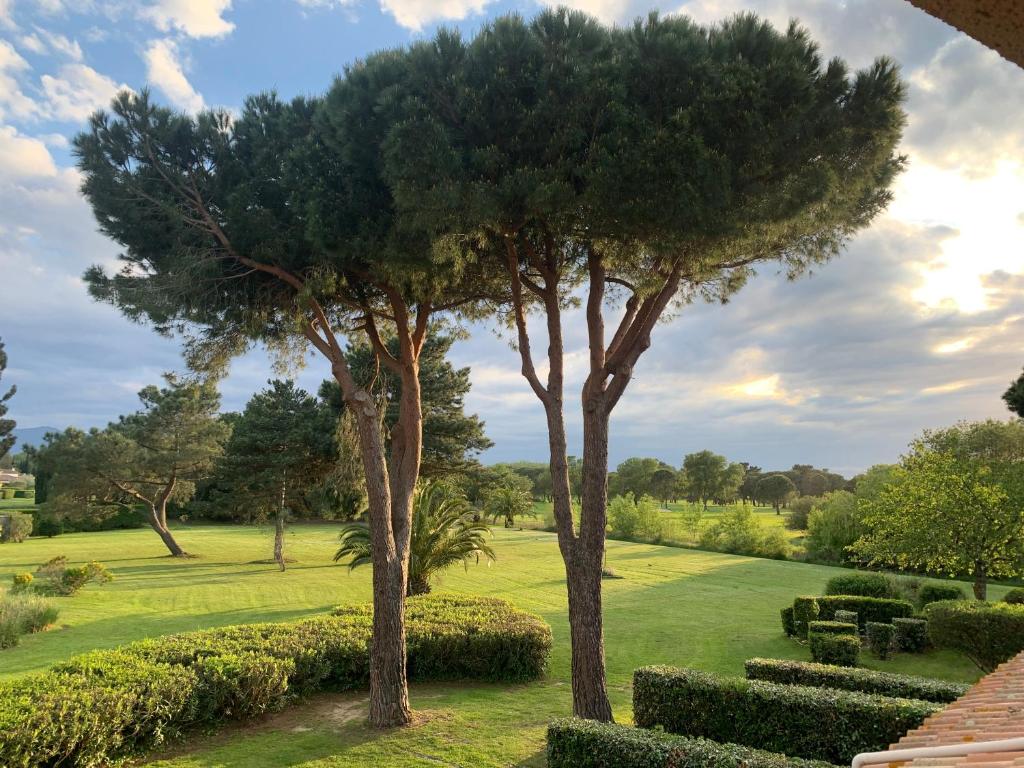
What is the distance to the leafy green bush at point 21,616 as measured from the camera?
13328 mm

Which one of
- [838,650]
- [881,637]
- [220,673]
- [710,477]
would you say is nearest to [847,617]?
[881,637]

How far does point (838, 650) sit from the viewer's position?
12.3m

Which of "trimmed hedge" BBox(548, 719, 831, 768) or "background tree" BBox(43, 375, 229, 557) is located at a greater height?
"background tree" BBox(43, 375, 229, 557)

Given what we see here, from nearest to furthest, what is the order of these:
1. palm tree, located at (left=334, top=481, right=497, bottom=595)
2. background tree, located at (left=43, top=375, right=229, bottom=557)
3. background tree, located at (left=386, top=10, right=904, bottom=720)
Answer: background tree, located at (left=386, top=10, right=904, bottom=720)
palm tree, located at (left=334, top=481, right=497, bottom=595)
background tree, located at (left=43, top=375, right=229, bottom=557)

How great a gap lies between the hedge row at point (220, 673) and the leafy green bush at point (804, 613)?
268 inches

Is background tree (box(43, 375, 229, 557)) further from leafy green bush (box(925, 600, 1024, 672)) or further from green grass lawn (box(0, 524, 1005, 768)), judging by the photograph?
leafy green bush (box(925, 600, 1024, 672))

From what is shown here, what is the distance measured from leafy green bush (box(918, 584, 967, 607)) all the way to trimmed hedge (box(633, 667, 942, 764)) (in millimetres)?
13230

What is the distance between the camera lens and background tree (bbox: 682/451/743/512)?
246 ft

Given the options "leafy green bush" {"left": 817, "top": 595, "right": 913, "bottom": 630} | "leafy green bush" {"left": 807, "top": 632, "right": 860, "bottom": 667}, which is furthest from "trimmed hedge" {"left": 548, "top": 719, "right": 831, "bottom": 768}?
"leafy green bush" {"left": 817, "top": 595, "right": 913, "bottom": 630}

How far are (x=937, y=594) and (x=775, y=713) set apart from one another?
46.0 feet

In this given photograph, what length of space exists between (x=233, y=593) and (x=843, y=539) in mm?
30299

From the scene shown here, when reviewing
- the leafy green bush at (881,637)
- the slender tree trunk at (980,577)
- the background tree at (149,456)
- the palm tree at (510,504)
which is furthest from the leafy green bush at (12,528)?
the slender tree trunk at (980,577)

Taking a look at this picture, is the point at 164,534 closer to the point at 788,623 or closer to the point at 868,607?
the point at 788,623

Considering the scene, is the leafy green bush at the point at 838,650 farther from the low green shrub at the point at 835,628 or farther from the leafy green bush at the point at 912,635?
the leafy green bush at the point at 912,635
